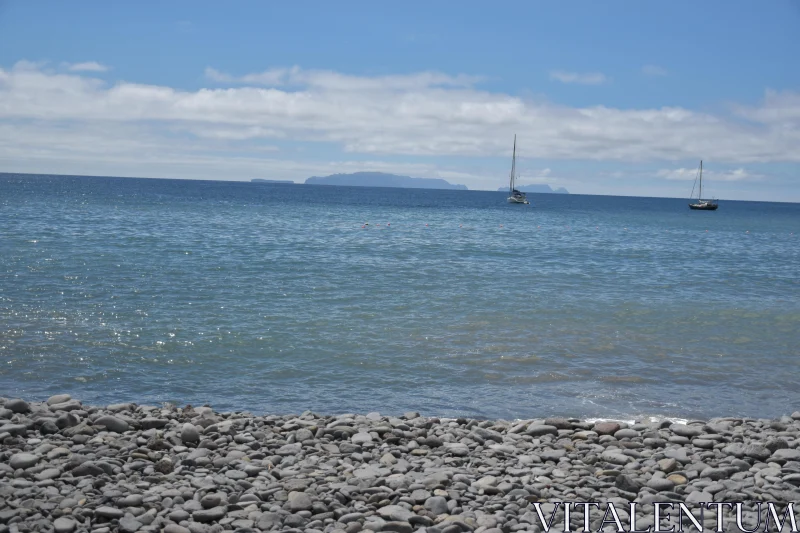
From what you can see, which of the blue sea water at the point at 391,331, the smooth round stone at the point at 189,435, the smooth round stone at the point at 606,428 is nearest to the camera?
the smooth round stone at the point at 189,435

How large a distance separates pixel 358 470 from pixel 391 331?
7.91 metres

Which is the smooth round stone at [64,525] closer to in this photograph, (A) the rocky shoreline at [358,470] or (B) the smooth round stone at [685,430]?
(A) the rocky shoreline at [358,470]

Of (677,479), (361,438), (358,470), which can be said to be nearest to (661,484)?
(677,479)

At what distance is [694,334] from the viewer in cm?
1552

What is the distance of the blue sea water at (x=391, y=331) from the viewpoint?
10781 mm

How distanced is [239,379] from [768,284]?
2091 centimetres

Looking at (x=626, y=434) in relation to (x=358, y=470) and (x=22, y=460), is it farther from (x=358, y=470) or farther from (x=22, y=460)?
(x=22, y=460)

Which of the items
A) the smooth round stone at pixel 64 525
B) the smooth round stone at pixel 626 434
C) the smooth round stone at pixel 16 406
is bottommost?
the smooth round stone at pixel 64 525

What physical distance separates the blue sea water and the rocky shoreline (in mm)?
1707

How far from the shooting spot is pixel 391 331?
14.7 m

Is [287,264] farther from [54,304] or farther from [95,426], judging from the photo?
[95,426]

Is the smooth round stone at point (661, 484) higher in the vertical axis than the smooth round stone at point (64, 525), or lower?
higher

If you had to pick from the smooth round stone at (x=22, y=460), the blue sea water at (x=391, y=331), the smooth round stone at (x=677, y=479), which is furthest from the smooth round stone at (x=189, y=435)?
the smooth round stone at (x=677, y=479)

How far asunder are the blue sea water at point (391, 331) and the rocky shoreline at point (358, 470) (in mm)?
1707
